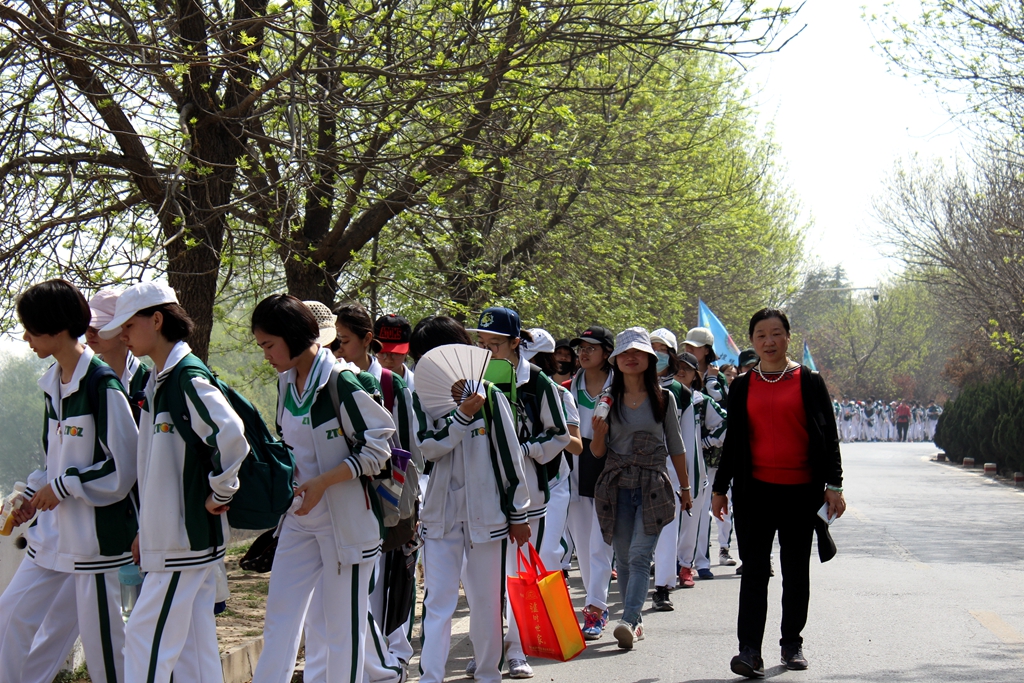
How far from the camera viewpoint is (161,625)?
14.1 ft

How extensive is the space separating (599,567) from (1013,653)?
2.57 m

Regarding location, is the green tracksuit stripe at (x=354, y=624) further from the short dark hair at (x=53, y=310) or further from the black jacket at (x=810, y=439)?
the black jacket at (x=810, y=439)

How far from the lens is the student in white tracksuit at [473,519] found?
5.79m

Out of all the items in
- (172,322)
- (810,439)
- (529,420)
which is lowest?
(810,439)

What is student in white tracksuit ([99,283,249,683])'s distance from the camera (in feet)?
14.1

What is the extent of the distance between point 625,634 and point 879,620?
204 centimetres

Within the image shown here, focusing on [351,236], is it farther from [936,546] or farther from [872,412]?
[872,412]

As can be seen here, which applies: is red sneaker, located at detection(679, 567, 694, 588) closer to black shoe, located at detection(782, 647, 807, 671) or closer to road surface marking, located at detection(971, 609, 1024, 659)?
road surface marking, located at detection(971, 609, 1024, 659)

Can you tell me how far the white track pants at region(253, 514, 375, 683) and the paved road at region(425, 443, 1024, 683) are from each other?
181 cm

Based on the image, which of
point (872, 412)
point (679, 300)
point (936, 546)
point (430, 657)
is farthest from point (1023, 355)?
point (872, 412)

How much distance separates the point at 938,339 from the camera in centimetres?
7262

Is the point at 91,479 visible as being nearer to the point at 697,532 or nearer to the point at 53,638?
the point at 53,638

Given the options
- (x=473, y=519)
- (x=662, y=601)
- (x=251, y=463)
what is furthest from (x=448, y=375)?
(x=662, y=601)

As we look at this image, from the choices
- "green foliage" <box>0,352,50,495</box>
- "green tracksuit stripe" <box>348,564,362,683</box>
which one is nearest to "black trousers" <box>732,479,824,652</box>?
"green tracksuit stripe" <box>348,564,362,683</box>
